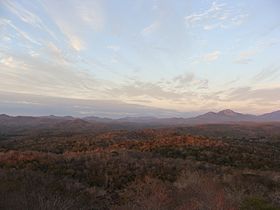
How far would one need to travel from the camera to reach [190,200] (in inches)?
395

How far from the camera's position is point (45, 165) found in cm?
1812

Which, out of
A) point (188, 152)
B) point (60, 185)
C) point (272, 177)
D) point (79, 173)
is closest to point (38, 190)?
point (60, 185)

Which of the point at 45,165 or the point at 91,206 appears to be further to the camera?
the point at 45,165

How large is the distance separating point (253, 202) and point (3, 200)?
21.4ft

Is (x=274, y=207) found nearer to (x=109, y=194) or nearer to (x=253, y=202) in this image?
(x=253, y=202)

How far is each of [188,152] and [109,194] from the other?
47.5 feet

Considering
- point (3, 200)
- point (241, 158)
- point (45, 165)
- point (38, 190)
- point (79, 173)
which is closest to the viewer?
point (3, 200)

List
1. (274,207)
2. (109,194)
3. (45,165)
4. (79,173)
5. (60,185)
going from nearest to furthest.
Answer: (274,207), (60,185), (109,194), (79,173), (45,165)

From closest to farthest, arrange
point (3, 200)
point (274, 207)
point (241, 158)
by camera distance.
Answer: point (3, 200), point (274, 207), point (241, 158)

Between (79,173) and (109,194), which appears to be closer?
(109,194)

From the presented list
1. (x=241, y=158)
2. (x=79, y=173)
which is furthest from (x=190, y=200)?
(x=241, y=158)

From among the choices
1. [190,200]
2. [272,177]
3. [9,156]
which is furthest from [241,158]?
[190,200]

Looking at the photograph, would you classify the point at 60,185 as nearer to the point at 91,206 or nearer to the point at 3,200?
the point at 91,206

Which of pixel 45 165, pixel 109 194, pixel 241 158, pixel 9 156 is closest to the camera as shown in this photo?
pixel 109 194
